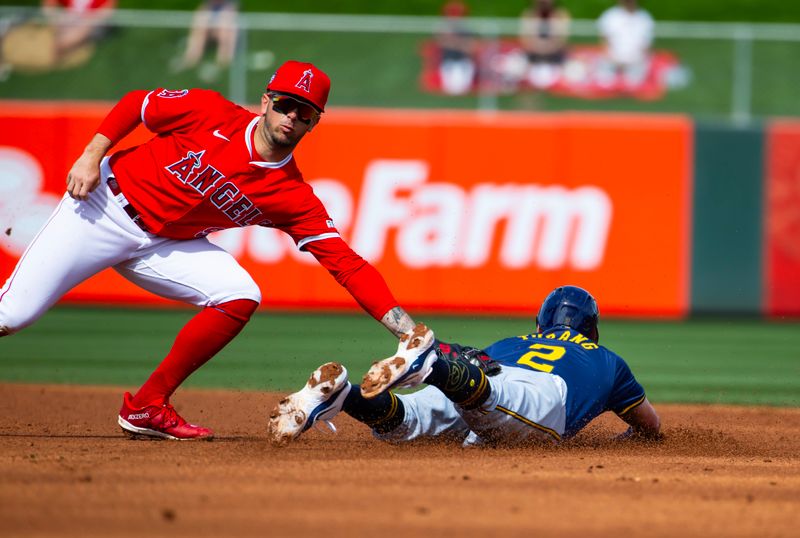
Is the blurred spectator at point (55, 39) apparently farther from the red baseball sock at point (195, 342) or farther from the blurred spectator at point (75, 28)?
the red baseball sock at point (195, 342)

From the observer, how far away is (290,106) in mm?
5520

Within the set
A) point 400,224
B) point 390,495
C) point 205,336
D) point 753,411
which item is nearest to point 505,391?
point 390,495

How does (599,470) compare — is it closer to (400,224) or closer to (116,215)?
(116,215)

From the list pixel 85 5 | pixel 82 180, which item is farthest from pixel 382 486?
pixel 85 5

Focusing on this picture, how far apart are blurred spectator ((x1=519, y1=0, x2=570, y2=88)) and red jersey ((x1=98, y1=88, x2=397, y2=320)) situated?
341 inches

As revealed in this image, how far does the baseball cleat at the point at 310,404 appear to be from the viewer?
5.19 m

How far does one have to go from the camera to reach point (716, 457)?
19.0 ft

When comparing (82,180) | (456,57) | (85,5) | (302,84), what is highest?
(85,5)

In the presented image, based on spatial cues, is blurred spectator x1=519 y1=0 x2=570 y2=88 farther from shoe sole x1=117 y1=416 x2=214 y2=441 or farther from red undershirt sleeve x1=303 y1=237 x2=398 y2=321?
shoe sole x1=117 y1=416 x2=214 y2=441

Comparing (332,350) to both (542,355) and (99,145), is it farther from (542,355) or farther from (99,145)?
(99,145)

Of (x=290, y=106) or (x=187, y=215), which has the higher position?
(x=290, y=106)

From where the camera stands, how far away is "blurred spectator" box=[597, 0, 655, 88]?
571 inches

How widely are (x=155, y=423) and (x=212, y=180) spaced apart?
1.23 m

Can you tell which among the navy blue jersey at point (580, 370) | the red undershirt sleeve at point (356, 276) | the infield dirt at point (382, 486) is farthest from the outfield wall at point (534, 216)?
the red undershirt sleeve at point (356, 276)
